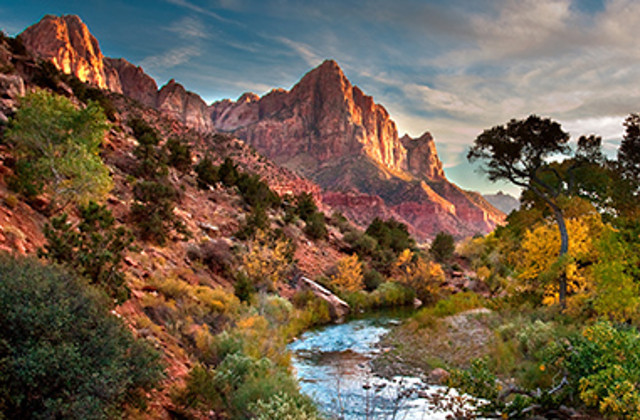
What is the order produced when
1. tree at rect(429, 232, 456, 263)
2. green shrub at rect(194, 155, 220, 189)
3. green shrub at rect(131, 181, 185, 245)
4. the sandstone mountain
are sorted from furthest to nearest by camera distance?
the sandstone mountain → tree at rect(429, 232, 456, 263) → green shrub at rect(194, 155, 220, 189) → green shrub at rect(131, 181, 185, 245)

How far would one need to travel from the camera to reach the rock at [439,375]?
11.9 m

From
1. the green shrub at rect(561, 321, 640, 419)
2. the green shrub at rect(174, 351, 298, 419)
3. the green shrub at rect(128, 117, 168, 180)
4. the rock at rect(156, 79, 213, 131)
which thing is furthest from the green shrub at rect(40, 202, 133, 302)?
the rock at rect(156, 79, 213, 131)

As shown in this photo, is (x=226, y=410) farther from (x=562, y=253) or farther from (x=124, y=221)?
(x=124, y=221)

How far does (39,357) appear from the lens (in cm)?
461

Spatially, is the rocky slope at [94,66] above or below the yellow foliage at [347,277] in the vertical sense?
above

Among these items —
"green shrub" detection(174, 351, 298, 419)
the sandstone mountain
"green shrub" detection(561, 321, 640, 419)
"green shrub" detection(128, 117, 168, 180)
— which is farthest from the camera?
the sandstone mountain

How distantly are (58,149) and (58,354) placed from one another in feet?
50.9

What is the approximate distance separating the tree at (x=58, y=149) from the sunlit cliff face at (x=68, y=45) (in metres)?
99.7

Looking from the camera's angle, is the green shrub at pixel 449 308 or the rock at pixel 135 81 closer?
the green shrub at pixel 449 308

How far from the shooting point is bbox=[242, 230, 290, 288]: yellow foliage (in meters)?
23.8

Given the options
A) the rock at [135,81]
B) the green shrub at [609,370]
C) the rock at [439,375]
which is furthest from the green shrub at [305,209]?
the rock at [135,81]

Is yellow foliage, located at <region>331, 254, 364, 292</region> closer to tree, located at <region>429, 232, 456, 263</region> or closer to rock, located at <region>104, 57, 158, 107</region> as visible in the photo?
tree, located at <region>429, 232, 456, 263</region>

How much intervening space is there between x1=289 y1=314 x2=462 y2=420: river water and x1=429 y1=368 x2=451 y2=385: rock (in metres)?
0.53

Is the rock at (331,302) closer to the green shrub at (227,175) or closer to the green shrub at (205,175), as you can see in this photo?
the green shrub at (205,175)
